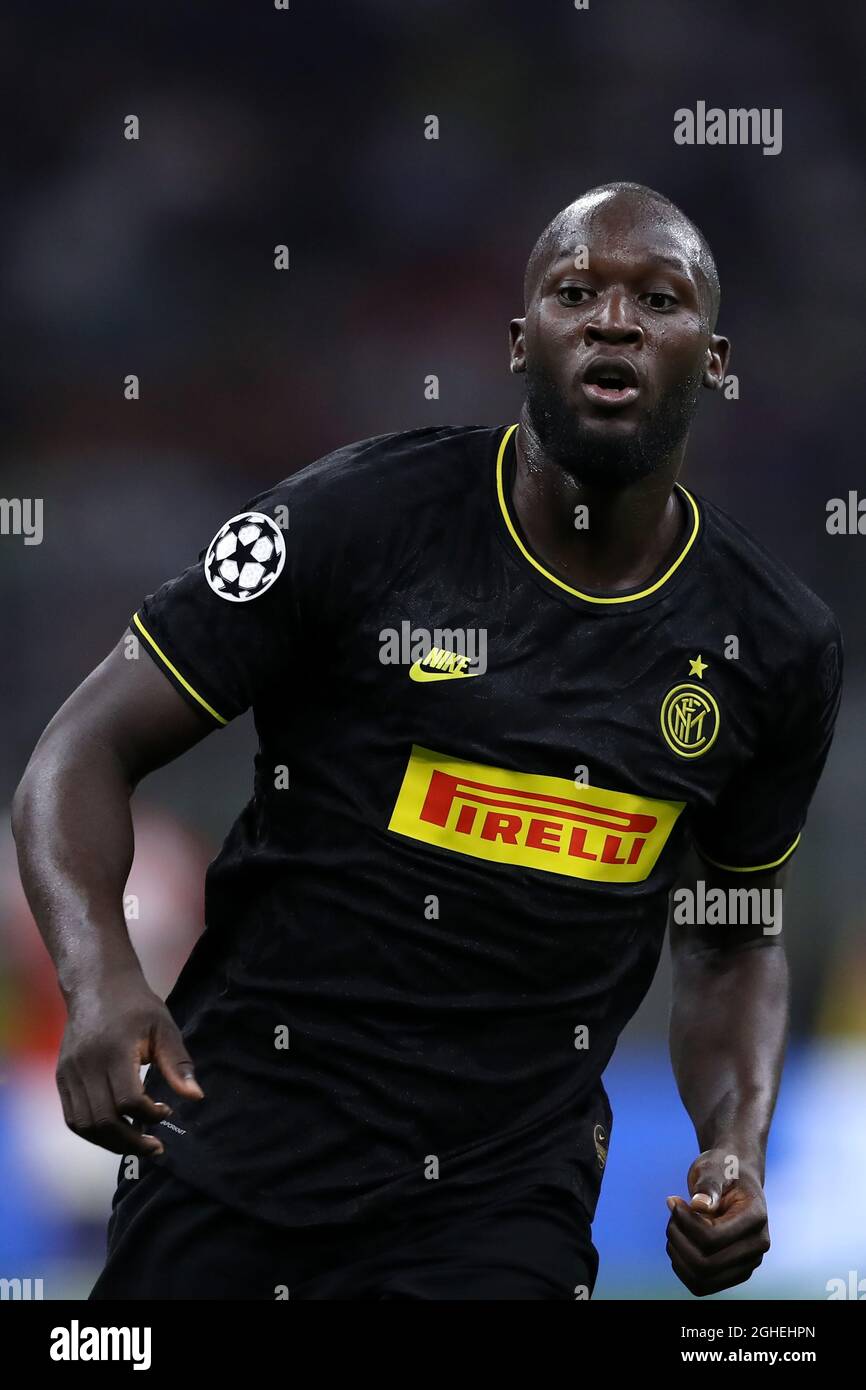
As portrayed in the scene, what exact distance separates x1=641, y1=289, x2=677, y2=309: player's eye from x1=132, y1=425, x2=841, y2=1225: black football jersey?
31 centimetres

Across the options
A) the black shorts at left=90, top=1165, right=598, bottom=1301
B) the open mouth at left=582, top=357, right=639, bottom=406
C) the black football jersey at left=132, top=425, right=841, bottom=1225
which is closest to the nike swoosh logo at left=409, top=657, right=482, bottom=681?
the black football jersey at left=132, top=425, right=841, bottom=1225

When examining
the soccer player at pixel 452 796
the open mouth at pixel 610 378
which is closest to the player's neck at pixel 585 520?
the soccer player at pixel 452 796

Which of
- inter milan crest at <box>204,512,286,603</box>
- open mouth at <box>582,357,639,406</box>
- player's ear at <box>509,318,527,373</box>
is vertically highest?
player's ear at <box>509,318,527,373</box>

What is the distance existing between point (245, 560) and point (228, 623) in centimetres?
8

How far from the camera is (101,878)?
204 centimetres

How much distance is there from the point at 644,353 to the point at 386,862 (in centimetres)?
71

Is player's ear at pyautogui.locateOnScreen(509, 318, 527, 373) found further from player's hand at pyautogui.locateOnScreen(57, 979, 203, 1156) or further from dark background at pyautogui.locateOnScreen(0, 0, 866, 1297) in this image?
dark background at pyautogui.locateOnScreen(0, 0, 866, 1297)

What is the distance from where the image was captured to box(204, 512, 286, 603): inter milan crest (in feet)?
7.16

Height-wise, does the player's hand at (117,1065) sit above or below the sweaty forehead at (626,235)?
below

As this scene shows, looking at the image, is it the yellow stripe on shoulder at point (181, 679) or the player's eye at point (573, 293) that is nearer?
the yellow stripe on shoulder at point (181, 679)

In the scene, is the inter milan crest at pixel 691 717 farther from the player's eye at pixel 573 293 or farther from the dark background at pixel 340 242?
the dark background at pixel 340 242

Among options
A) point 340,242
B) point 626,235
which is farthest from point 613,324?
point 340,242

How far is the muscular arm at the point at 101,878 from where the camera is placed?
1.83m
